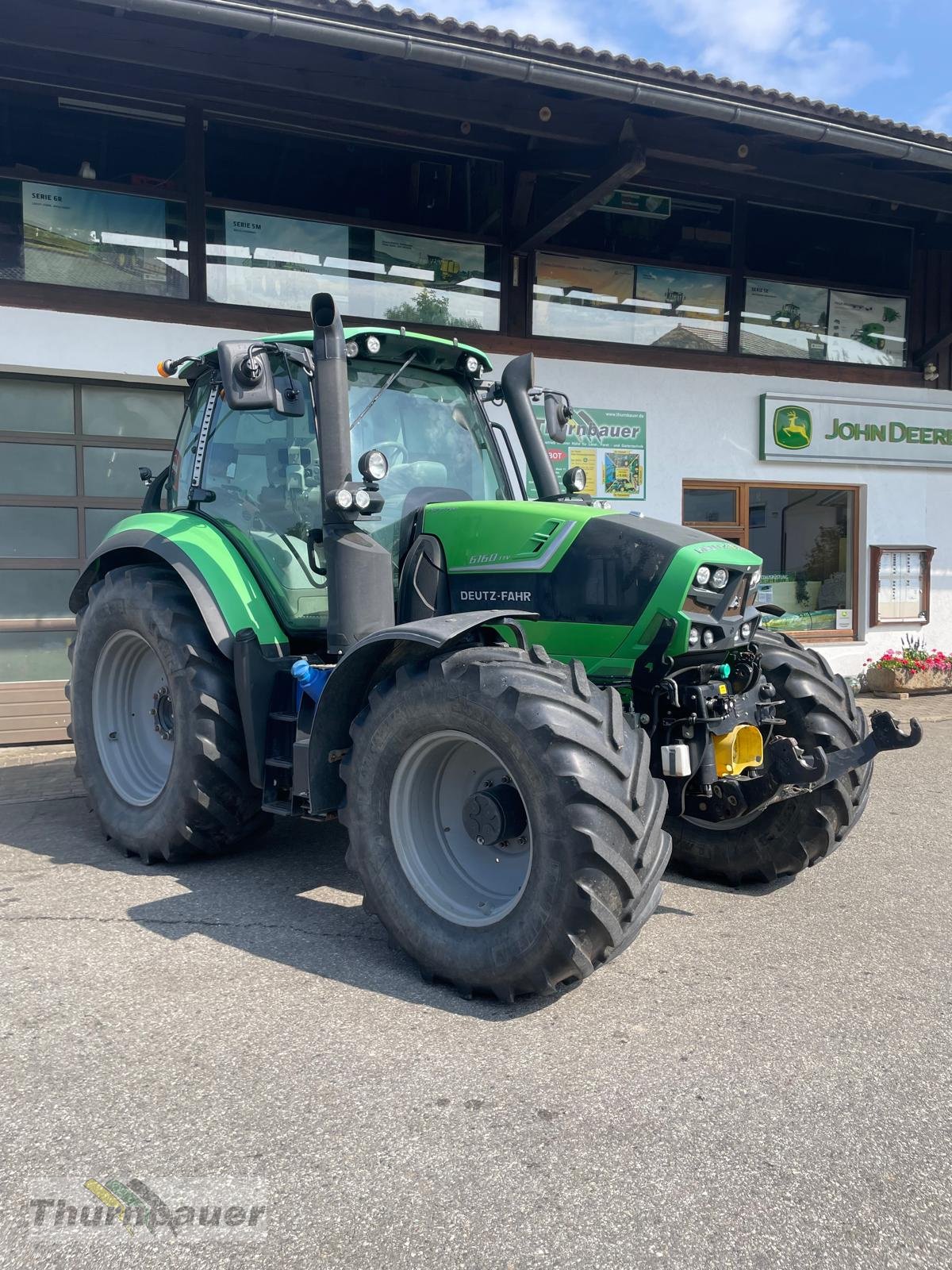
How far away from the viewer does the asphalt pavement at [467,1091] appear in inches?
78.0

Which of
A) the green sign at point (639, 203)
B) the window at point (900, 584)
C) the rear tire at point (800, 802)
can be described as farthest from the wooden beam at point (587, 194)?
the rear tire at point (800, 802)

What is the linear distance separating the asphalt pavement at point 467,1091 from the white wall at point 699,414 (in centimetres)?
485

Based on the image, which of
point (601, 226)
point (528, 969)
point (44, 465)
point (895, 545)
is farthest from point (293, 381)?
point (895, 545)

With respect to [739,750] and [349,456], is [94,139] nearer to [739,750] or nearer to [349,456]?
[349,456]

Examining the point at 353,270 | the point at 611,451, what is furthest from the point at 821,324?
the point at 353,270

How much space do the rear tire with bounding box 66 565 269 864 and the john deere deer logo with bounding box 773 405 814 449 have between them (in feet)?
23.2

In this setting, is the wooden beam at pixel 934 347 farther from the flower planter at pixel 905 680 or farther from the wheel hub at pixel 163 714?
the wheel hub at pixel 163 714

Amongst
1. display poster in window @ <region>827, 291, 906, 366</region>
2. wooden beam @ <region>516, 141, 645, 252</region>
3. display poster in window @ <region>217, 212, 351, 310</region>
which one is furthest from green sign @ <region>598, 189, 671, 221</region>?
display poster in window @ <region>217, 212, 351, 310</region>

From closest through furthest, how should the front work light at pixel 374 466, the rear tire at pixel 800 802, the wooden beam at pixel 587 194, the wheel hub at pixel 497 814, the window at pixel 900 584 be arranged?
the wheel hub at pixel 497 814 → the front work light at pixel 374 466 → the rear tire at pixel 800 802 → the wooden beam at pixel 587 194 → the window at pixel 900 584

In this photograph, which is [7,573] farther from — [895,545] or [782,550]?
[895,545]

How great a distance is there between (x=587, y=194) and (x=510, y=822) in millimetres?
6558

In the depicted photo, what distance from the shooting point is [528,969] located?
2.87m

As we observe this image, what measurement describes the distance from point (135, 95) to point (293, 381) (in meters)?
4.99

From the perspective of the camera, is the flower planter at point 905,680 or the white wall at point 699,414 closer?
the white wall at point 699,414
